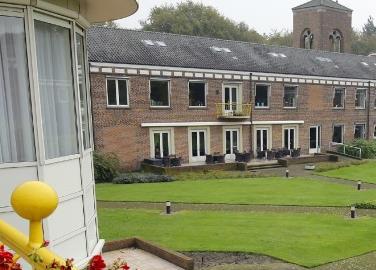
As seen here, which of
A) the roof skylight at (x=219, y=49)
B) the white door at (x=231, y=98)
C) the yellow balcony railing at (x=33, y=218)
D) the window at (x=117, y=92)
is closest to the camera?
the yellow balcony railing at (x=33, y=218)

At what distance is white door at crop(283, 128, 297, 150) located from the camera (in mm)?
30084

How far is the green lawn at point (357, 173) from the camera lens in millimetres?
21438

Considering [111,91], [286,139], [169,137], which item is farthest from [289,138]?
[111,91]

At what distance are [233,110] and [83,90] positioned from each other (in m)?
22.2

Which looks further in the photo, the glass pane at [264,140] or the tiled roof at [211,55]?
the glass pane at [264,140]

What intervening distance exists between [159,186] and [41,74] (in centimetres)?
1474

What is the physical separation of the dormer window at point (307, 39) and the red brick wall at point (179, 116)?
42.4 feet

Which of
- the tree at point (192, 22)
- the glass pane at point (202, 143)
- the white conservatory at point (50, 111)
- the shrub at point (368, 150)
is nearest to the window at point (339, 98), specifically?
the shrub at point (368, 150)

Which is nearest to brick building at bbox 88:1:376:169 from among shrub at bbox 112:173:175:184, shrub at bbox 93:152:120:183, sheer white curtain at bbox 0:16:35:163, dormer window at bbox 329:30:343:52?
shrub at bbox 93:152:120:183

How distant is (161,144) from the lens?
24.6 m

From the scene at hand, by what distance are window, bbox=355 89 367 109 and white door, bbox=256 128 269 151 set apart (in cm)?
1031

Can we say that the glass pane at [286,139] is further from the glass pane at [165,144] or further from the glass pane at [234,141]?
the glass pane at [165,144]

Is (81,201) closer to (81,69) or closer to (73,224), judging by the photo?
(73,224)

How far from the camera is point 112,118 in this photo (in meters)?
22.7
